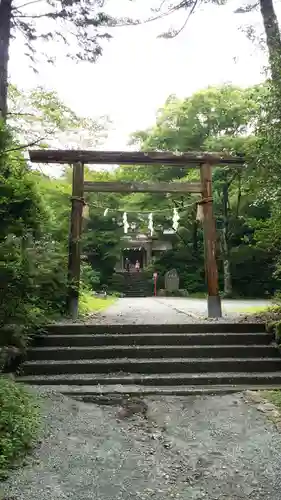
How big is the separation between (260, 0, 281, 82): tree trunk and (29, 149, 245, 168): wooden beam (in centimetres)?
244

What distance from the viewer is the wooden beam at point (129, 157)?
873 centimetres

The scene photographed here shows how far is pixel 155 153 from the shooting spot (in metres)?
8.88

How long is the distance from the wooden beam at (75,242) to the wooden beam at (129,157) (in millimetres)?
265

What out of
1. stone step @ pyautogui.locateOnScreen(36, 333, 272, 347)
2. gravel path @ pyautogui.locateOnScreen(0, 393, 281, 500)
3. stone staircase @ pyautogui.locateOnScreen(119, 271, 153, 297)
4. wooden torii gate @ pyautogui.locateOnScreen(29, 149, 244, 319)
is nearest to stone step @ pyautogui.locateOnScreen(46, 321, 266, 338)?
stone step @ pyautogui.locateOnScreen(36, 333, 272, 347)

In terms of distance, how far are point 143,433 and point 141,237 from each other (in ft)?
84.1

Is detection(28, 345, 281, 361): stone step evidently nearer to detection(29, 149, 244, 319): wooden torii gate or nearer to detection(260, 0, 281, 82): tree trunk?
detection(29, 149, 244, 319): wooden torii gate

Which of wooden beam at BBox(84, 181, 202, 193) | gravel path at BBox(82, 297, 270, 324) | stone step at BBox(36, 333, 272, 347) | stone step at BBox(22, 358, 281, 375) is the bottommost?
stone step at BBox(22, 358, 281, 375)

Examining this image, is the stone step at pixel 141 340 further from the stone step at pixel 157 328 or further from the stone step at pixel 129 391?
the stone step at pixel 129 391

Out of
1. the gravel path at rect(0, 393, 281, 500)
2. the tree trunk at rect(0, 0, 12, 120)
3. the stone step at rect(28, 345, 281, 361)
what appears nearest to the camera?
the gravel path at rect(0, 393, 281, 500)

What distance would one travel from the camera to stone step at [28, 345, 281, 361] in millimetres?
6301

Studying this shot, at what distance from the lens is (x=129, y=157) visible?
8.91 meters

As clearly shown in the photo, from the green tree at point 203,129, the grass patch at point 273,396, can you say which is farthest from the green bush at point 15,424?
the green tree at point 203,129

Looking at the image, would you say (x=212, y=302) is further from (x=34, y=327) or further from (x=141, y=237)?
(x=141, y=237)

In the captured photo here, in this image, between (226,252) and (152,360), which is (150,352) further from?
(226,252)
